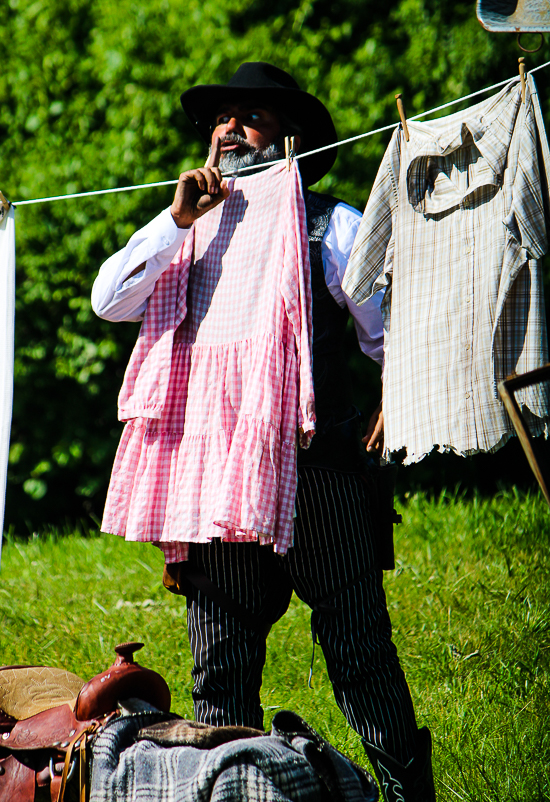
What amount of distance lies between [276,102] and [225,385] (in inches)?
40.2

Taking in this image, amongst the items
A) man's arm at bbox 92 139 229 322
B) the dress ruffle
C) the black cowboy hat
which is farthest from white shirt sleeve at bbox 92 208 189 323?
the black cowboy hat

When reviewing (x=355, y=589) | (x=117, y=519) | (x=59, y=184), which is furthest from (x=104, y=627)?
(x=59, y=184)

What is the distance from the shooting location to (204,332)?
246 centimetres

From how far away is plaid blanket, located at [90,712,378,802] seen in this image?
1.52 m

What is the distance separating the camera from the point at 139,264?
238 cm

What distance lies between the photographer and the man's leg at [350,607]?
7.40 feet

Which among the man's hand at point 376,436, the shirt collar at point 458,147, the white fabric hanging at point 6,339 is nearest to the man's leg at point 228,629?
the man's hand at point 376,436

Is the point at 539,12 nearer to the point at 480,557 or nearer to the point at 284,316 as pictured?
the point at 284,316

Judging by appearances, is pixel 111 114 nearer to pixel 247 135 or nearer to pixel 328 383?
pixel 247 135

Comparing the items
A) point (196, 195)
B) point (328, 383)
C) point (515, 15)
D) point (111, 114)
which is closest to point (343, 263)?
point (328, 383)

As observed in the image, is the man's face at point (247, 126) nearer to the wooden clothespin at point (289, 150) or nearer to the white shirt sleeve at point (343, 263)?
the wooden clothespin at point (289, 150)

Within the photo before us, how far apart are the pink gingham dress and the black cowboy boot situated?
2.18ft

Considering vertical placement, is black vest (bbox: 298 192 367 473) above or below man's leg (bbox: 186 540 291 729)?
above

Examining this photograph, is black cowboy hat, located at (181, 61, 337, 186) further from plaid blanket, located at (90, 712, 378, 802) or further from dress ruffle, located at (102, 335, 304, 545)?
plaid blanket, located at (90, 712, 378, 802)
